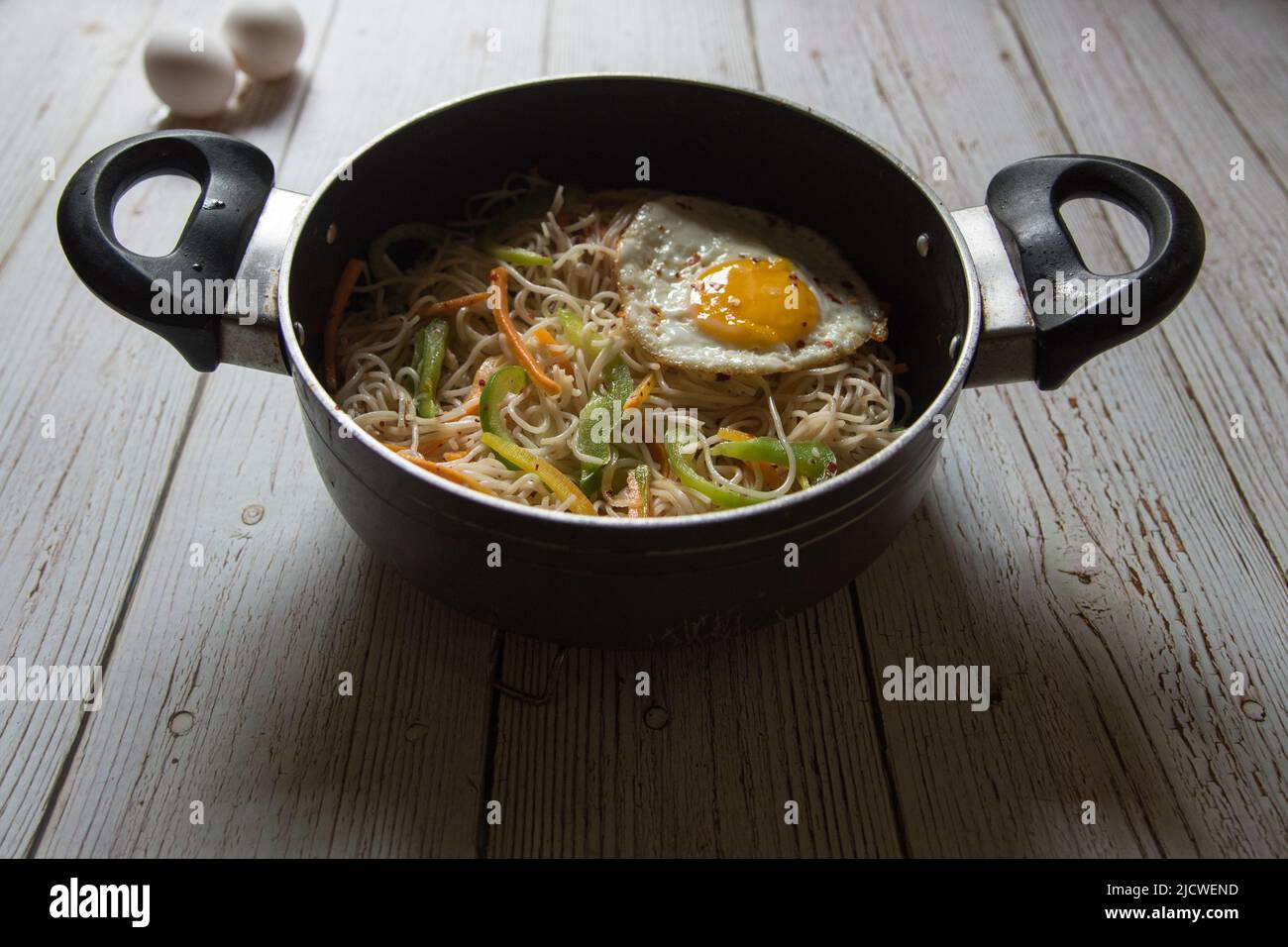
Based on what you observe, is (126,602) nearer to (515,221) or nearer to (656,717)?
(656,717)

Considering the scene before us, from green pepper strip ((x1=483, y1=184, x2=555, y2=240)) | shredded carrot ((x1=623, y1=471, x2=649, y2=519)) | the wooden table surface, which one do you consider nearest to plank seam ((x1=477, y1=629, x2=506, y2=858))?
the wooden table surface

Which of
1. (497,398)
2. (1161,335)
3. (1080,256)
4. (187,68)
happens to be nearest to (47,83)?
(187,68)

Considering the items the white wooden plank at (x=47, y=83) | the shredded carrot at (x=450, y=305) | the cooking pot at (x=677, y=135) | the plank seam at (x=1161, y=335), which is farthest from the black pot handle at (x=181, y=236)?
the plank seam at (x=1161, y=335)

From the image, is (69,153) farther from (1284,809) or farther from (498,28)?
(1284,809)

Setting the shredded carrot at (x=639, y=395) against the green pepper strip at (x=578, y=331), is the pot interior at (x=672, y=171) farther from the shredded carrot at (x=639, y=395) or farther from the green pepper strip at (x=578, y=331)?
the shredded carrot at (x=639, y=395)
